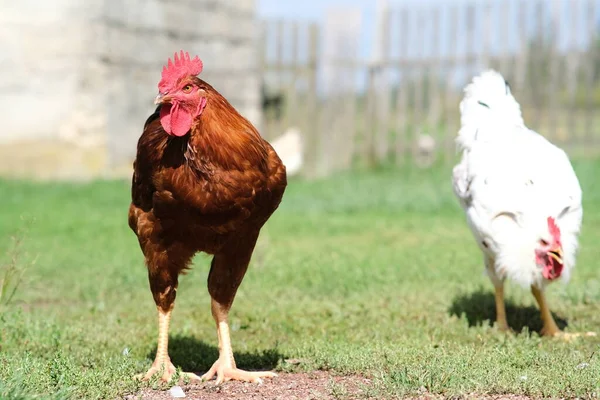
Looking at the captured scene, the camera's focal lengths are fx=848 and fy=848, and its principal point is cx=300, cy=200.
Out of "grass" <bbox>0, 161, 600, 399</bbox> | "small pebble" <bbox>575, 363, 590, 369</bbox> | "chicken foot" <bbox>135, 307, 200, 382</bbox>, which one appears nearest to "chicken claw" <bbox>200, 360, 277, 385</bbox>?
"chicken foot" <bbox>135, 307, 200, 382</bbox>

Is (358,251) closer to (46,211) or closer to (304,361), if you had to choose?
(304,361)

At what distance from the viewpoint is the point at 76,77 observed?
46.0ft

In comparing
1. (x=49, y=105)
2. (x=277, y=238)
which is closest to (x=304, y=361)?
(x=277, y=238)

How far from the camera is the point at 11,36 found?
14.0 m

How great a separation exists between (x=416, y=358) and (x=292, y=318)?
5.79 feet

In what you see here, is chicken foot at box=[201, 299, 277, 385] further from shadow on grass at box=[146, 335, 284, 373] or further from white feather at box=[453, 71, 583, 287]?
white feather at box=[453, 71, 583, 287]

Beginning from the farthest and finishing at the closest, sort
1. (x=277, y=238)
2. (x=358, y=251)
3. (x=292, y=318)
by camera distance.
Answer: (x=277, y=238)
(x=358, y=251)
(x=292, y=318)

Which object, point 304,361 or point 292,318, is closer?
point 304,361

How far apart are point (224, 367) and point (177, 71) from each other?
1.81m

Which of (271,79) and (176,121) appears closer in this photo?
(176,121)

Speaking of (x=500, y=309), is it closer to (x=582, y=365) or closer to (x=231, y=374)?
(x=582, y=365)

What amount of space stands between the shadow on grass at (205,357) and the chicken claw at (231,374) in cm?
35

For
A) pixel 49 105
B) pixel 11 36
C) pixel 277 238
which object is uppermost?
pixel 11 36

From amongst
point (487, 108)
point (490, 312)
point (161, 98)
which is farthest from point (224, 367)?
point (487, 108)
